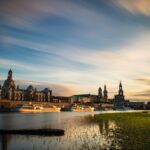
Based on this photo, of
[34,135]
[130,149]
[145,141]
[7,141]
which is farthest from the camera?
[34,135]

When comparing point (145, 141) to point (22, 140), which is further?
point (22, 140)

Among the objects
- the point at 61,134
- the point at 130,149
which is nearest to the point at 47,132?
the point at 61,134

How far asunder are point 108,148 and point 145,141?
228 inches

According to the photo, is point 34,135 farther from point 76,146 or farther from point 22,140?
point 76,146

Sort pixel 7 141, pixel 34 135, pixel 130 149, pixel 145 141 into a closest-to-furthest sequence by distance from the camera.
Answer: pixel 130 149 < pixel 145 141 < pixel 7 141 < pixel 34 135

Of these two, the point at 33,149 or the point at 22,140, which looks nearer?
the point at 33,149

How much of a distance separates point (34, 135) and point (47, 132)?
113 inches

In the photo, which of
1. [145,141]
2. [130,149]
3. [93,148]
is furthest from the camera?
[145,141]

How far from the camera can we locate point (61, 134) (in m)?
46.2

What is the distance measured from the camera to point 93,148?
31719mm

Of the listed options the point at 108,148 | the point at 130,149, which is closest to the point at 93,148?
the point at 108,148

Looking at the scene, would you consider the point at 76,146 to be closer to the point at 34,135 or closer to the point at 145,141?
the point at 145,141

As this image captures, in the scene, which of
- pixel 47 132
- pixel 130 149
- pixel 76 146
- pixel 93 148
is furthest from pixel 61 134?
pixel 130 149

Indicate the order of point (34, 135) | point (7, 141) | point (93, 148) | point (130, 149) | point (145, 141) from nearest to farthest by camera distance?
point (130, 149) < point (93, 148) < point (145, 141) < point (7, 141) < point (34, 135)
